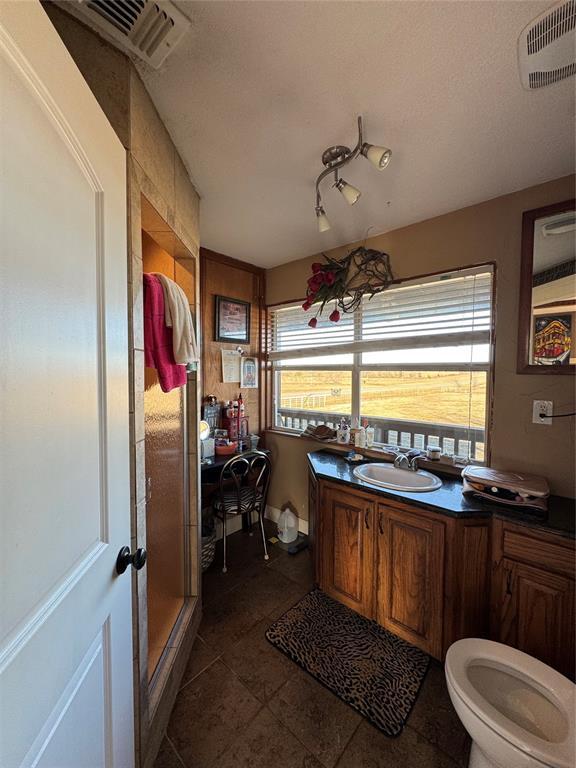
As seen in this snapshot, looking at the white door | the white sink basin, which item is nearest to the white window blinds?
the white sink basin

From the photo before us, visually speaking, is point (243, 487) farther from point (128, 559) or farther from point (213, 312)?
point (128, 559)

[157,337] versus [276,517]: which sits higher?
[157,337]

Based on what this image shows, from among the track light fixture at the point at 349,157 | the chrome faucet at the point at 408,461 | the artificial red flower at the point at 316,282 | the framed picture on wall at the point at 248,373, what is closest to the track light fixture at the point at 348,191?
the track light fixture at the point at 349,157

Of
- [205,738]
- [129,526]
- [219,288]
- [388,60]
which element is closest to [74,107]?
[388,60]

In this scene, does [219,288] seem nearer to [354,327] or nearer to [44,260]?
[354,327]

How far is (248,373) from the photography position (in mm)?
2762

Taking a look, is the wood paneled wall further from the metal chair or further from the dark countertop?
the dark countertop

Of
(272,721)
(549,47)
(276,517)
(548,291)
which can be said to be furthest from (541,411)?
(276,517)

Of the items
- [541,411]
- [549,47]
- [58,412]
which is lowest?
[541,411]

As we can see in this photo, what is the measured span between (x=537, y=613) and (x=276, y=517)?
1969 millimetres

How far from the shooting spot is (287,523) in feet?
8.17

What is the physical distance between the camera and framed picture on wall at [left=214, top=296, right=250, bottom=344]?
2482 millimetres

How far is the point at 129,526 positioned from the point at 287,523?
6.07 ft

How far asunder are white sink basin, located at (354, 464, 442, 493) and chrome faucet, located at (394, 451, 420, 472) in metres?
0.02
